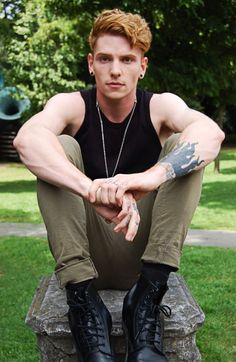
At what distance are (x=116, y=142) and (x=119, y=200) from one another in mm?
674

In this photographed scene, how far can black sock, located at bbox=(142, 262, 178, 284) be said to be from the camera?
271cm

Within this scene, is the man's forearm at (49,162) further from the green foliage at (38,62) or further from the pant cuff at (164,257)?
the green foliage at (38,62)

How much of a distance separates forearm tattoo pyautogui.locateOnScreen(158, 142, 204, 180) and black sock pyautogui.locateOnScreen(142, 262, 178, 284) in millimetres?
404

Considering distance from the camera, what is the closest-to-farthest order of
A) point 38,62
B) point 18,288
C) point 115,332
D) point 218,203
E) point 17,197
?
point 115,332 < point 18,288 < point 218,203 < point 17,197 < point 38,62

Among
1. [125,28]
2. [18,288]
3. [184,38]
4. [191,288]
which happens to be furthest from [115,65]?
[184,38]

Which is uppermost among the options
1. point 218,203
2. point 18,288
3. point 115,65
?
point 115,65

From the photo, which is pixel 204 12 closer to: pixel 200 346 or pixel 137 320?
pixel 200 346

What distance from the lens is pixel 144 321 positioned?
268cm

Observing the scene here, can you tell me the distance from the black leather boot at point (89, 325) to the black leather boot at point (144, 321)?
0.10m

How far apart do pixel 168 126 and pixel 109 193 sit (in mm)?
813

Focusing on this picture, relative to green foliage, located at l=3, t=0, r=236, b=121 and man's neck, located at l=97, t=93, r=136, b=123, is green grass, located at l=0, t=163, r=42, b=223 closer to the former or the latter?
green foliage, located at l=3, t=0, r=236, b=121

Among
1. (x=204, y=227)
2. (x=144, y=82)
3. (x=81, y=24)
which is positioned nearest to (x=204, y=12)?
(x=144, y=82)

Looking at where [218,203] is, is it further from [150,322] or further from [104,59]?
[150,322]

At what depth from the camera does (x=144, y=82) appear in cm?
1099
